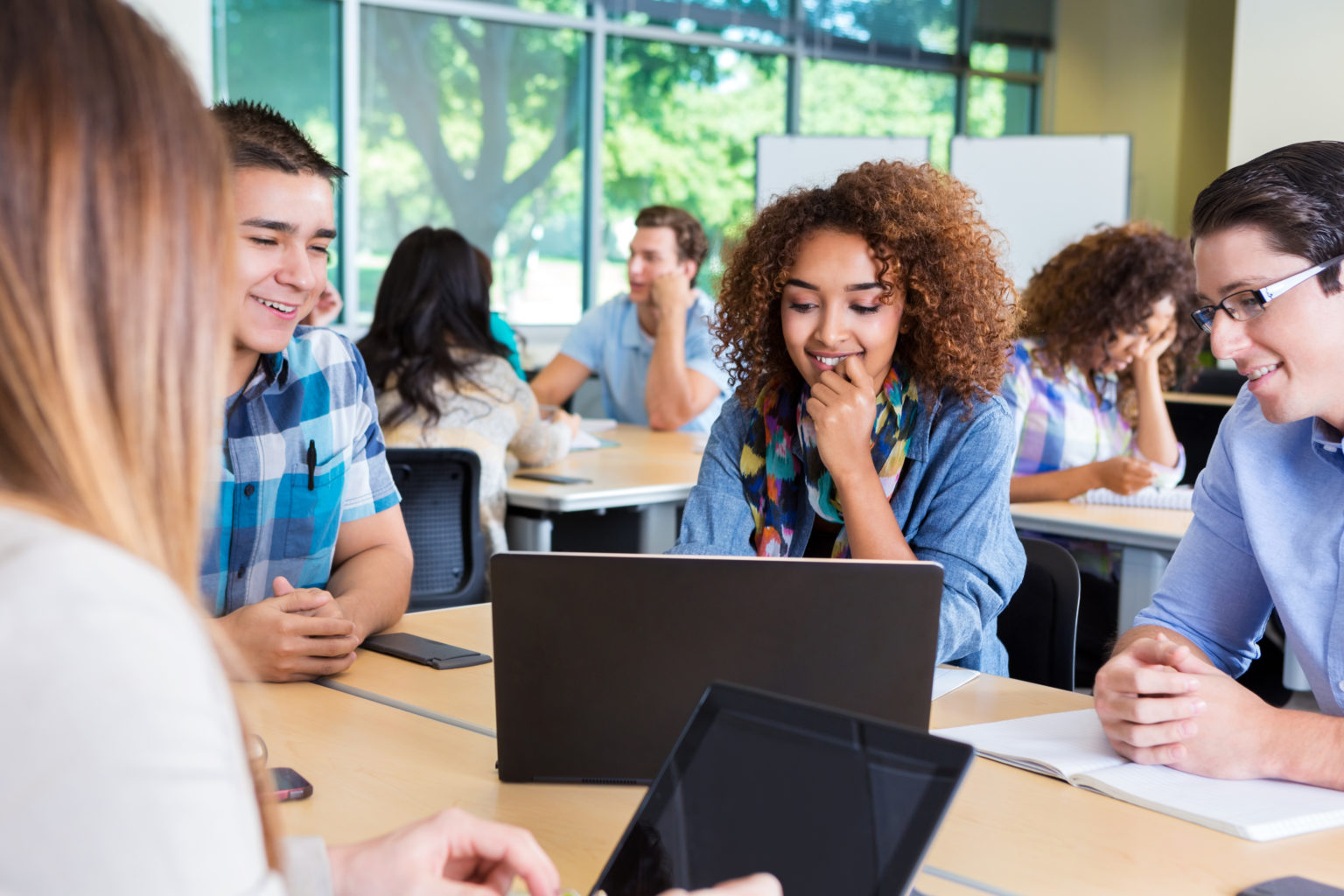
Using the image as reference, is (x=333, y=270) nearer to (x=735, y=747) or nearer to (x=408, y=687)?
(x=408, y=687)

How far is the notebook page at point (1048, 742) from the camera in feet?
4.06

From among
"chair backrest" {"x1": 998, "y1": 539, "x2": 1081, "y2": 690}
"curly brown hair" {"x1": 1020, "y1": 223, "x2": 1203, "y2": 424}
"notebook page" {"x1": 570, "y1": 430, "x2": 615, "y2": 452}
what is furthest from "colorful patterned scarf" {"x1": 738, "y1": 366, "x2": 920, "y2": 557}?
"notebook page" {"x1": 570, "y1": 430, "x2": 615, "y2": 452}

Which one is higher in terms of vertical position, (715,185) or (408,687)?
(715,185)

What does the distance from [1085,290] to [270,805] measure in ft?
9.31

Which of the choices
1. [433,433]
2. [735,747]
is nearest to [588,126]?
[433,433]

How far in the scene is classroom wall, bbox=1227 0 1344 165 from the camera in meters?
6.28

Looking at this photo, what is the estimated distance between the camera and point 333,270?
20.9 feet

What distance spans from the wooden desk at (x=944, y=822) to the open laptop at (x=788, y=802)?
0.41 feet

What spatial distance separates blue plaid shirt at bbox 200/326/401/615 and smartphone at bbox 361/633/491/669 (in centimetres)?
25

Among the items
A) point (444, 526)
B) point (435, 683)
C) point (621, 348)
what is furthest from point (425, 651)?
point (621, 348)

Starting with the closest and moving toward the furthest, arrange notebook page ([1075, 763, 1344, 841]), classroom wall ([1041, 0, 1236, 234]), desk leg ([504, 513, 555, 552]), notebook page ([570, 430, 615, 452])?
notebook page ([1075, 763, 1344, 841])
desk leg ([504, 513, 555, 552])
notebook page ([570, 430, 615, 452])
classroom wall ([1041, 0, 1236, 234])

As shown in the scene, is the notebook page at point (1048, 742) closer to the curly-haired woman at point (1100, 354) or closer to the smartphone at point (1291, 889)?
the smartphone at point (1291, 889)

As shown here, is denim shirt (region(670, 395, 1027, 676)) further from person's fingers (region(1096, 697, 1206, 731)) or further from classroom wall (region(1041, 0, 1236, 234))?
classroom wall (region(1041, 0, 1236, 234))

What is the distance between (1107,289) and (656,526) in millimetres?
1303
